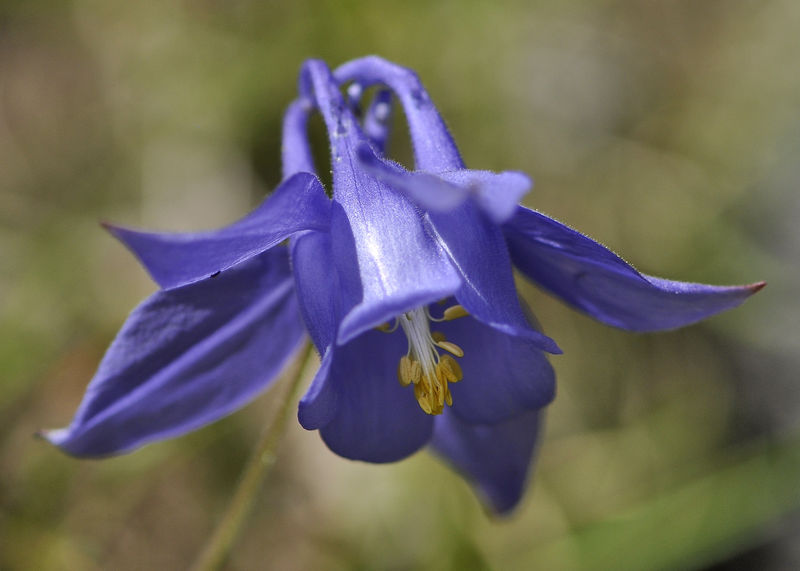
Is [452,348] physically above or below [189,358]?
above

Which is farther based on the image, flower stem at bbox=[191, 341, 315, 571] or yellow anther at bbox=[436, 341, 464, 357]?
flower stem at bbox=[191, 341, 315, 571]

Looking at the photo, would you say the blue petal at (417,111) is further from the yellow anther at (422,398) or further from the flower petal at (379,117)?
the yellow anther at (422,398)

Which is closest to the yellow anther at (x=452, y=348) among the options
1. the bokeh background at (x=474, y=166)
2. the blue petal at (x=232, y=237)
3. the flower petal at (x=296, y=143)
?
the blue petal at (x=232, y=237)

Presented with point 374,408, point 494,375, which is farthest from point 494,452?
point 374,408

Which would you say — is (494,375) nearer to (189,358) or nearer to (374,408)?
(374,408)

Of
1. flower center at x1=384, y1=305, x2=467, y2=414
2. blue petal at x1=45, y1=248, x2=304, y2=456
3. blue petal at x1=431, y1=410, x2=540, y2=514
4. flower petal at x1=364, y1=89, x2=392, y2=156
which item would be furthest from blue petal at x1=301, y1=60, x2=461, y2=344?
blue petal at x1=431, y1=410, x2=540, y2=514

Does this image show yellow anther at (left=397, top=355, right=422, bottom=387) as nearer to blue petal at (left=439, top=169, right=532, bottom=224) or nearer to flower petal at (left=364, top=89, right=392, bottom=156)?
blue petal at (left=439, top=169, right=532, bottom=224)

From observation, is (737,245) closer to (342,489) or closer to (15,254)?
(342,489)
